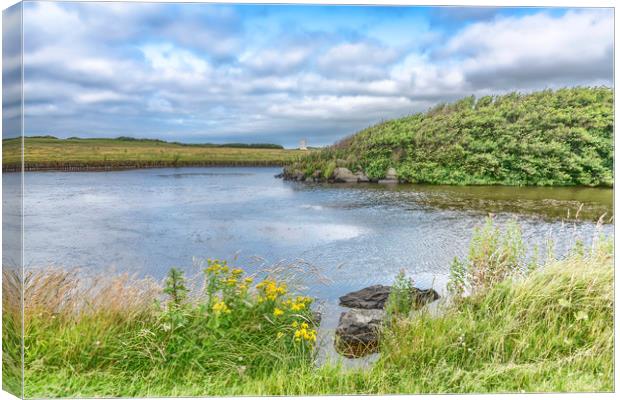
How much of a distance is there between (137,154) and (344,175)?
1960mm

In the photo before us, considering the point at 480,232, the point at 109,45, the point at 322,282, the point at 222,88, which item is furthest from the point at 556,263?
the point at 109,45

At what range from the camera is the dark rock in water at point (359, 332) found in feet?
15.0

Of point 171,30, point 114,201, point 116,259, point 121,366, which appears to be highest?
point 171,30

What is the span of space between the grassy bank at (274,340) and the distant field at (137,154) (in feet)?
3.36

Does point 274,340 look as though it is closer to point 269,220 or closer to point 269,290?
point 269,290

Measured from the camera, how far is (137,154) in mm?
5266

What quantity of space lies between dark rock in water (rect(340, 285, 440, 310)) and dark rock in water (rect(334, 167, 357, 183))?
1.35 m

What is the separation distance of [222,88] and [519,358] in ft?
10.5

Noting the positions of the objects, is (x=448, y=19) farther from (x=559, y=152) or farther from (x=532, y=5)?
(x=559, y=152)

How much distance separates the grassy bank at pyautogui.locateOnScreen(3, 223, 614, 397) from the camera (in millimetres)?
4250

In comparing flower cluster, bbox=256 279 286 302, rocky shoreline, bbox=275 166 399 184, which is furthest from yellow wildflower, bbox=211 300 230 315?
rocky shoreline, bbox=275 166 399 184

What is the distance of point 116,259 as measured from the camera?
477 centimetres

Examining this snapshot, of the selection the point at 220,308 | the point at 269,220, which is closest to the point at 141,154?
the point at 269,220

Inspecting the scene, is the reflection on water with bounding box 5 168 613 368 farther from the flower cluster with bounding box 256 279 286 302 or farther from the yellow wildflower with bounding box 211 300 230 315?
the yellow wildflower with bounding box 211 300 230 315
